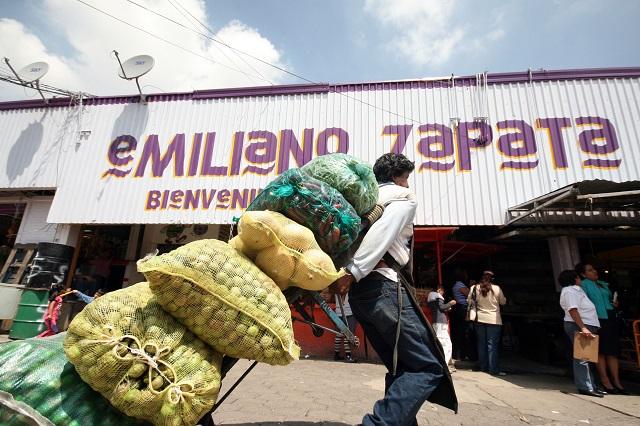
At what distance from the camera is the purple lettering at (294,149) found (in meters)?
8.08

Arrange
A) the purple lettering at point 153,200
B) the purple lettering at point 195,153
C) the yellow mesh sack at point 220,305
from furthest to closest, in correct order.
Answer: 1. the purple lettering at point 195,153
2. the purple lettering at point 153,200
3. the yellow mesh sack at point 220,305

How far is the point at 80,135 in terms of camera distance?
925cm

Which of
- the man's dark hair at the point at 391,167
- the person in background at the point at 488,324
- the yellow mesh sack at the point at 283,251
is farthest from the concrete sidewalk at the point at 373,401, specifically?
the man's dark hair at the point at 391,167

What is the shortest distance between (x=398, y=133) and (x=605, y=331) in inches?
210

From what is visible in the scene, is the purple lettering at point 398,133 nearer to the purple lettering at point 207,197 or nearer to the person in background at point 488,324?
the person in background at point 488,324

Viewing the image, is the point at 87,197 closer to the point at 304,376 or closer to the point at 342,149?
the point at 342,149

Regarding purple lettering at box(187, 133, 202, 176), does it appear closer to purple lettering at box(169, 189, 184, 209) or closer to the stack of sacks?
purple lettering at box(169, 189, 184, 209)

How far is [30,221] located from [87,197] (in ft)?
7.37

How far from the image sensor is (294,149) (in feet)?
26.9

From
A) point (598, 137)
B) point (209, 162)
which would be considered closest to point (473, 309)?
point (598, 137)

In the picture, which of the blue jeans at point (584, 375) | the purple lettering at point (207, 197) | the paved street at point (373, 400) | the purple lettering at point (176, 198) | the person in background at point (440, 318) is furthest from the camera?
the purple lettering at point (176, 198)

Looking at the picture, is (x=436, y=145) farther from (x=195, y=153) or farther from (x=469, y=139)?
(x=195, y=153)

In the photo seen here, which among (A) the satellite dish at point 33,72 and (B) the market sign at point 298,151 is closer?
(B) the market sign at point 298,151

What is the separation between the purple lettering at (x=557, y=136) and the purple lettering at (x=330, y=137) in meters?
4.38
